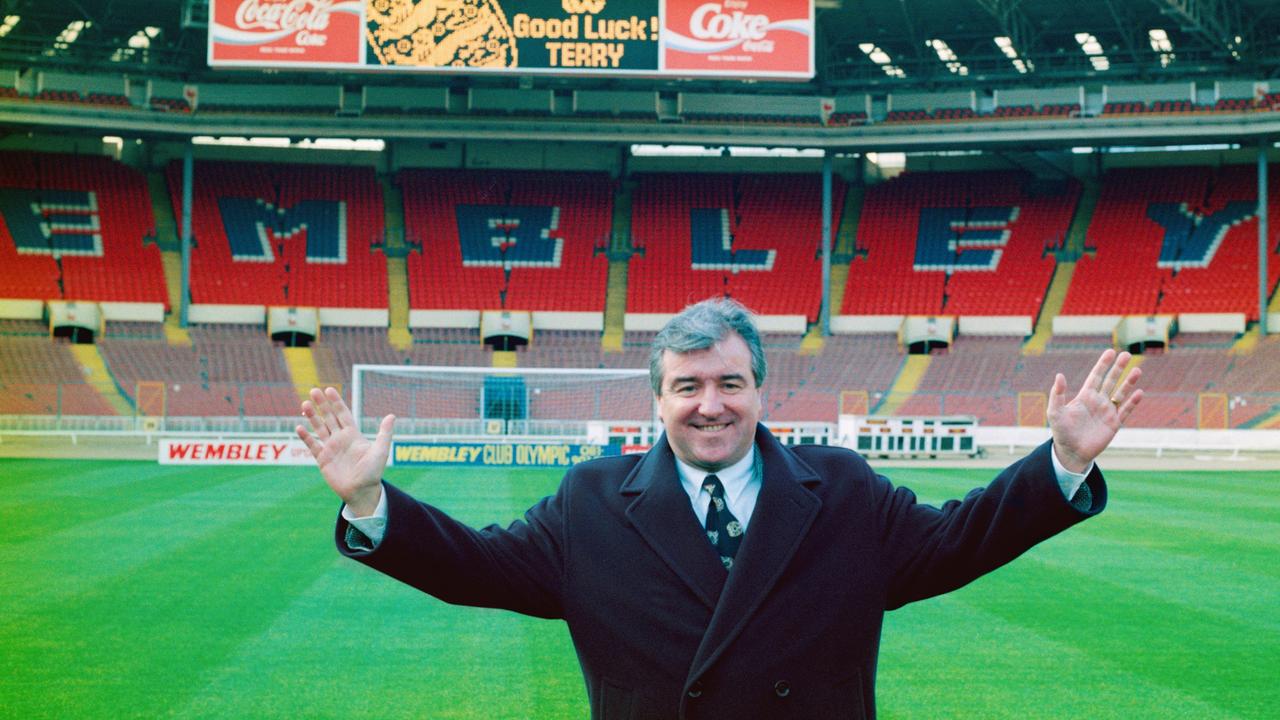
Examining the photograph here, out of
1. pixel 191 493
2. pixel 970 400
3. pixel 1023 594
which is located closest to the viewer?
pixel 1023 594

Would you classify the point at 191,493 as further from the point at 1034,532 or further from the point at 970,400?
the point at 970,400

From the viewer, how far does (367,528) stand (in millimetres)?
2984

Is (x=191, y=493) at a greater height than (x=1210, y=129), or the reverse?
(x=1210, y=129)

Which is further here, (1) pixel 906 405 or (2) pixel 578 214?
(2) pixel 578 214

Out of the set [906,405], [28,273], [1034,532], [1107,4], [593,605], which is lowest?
[906,405]

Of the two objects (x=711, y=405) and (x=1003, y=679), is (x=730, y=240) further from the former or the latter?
(x=711, y=405)

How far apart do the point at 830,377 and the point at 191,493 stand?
2485cm

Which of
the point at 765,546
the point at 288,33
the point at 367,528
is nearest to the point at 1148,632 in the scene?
the point at 765,546

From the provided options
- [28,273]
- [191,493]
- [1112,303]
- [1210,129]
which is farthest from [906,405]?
[28,273]

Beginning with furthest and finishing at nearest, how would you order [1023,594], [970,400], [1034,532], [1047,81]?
[1047,81], [970,400], [1023,594], [1034,532]

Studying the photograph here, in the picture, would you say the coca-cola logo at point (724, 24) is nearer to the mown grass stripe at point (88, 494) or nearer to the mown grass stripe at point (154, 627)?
the mown grass stripe at point (88, 494)

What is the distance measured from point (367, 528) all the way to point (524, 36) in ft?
111

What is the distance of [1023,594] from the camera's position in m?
11.1

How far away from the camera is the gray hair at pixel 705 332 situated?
309 centimetres
